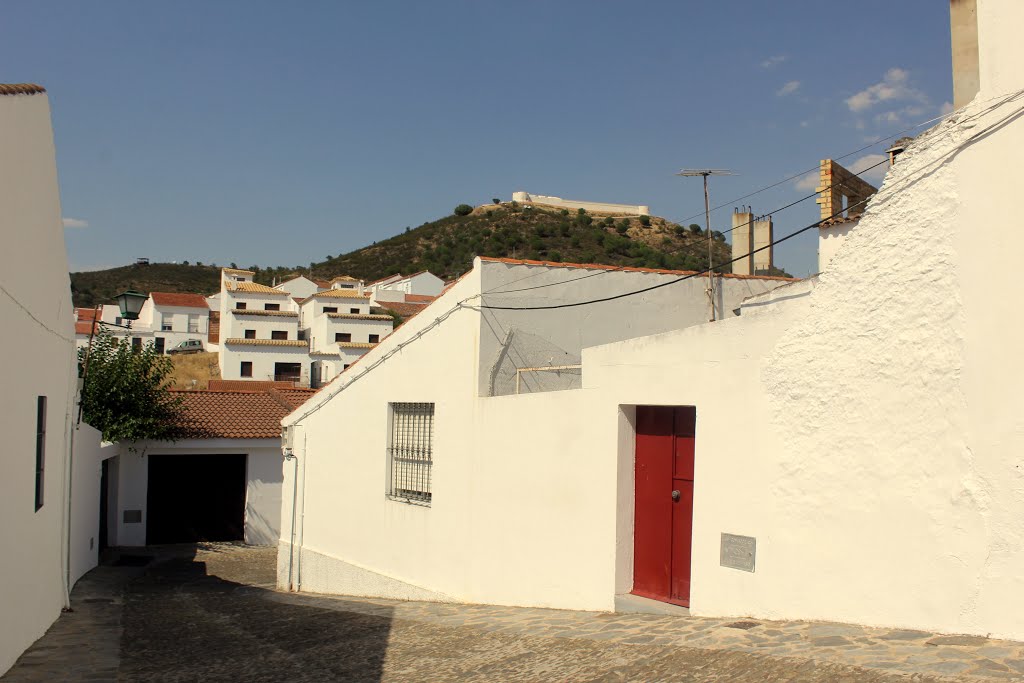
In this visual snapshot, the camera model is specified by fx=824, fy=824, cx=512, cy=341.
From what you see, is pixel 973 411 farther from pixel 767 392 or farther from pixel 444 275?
pixel 444 275

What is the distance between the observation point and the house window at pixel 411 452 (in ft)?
38.4

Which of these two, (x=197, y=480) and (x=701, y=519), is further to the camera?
(x=197, y=480)

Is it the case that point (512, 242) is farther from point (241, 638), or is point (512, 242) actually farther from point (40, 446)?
point (40, 446)

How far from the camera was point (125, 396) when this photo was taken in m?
18.2

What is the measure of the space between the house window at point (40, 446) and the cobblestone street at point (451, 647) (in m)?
1.44

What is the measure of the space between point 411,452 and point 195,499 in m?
10.1

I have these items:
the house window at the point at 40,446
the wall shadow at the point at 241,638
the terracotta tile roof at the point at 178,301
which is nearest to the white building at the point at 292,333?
the terracotta tile roof at the point at 178,301

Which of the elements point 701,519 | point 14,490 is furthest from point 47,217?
point 701,519

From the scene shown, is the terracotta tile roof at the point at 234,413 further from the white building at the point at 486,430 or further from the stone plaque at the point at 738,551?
the stone plaque at the point at 738,551

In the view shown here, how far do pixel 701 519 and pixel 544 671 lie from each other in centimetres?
191

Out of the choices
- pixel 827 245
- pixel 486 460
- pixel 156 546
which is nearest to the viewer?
pixel 486 460

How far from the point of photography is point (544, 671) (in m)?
6.42

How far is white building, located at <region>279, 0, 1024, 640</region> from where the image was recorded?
553 cm

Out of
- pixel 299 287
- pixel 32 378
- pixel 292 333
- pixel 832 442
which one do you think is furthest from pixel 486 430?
pixel 299 287
